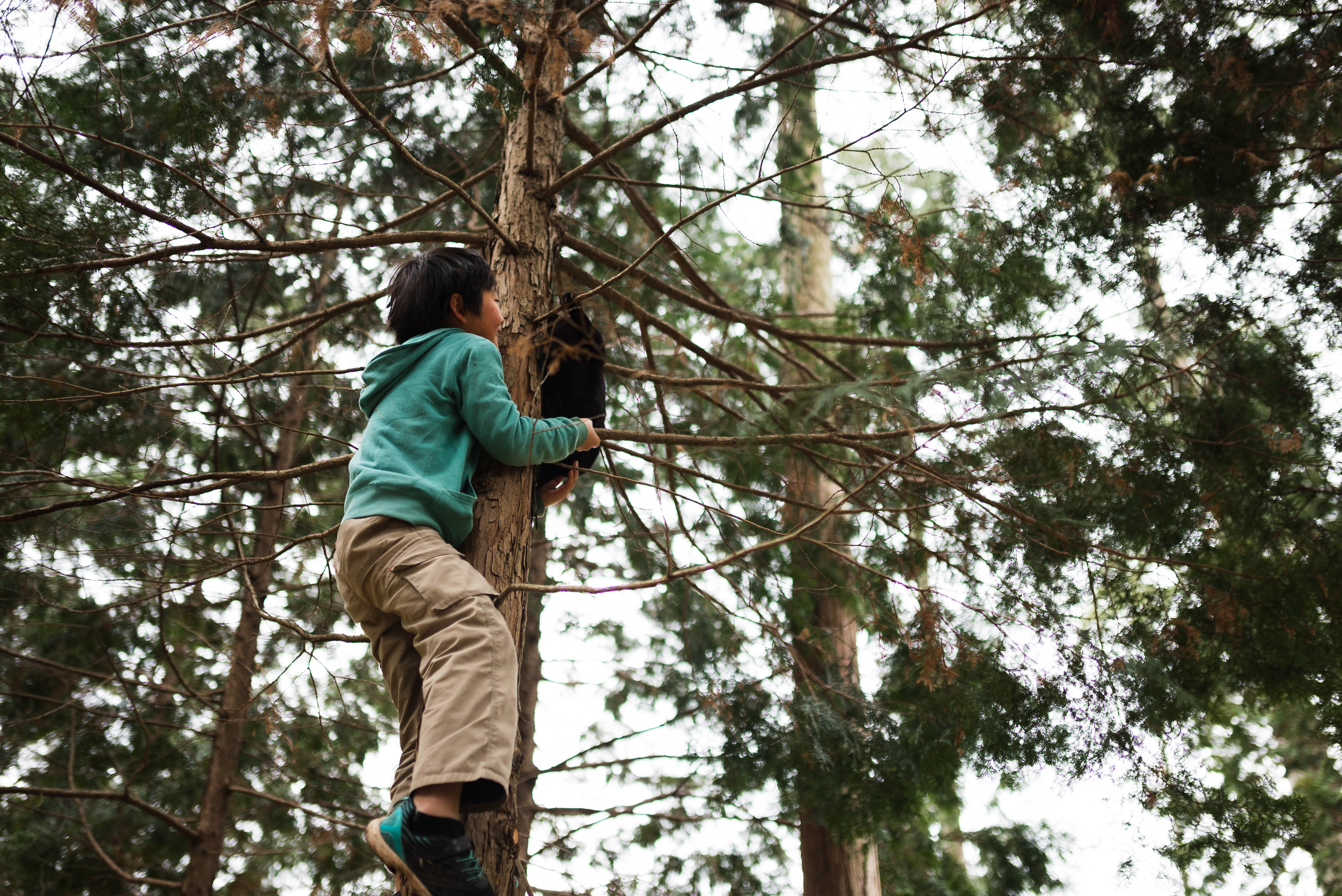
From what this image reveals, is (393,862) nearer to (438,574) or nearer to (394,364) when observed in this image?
(438,574)

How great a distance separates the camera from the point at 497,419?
2.23m

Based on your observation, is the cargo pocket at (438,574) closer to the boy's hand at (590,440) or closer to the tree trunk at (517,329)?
the tree trunk at (517,329)

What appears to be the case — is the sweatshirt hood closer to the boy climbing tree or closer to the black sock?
the boy climbing tree

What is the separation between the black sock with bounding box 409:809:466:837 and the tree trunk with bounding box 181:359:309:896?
292cm

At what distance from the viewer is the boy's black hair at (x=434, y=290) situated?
247cm

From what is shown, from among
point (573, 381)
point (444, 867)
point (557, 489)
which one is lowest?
point (444, 867)

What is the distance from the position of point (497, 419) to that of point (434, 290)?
19.2 inches

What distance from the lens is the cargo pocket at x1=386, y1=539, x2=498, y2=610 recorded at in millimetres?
2008

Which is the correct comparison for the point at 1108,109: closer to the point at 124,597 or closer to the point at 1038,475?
the point at 1038,475

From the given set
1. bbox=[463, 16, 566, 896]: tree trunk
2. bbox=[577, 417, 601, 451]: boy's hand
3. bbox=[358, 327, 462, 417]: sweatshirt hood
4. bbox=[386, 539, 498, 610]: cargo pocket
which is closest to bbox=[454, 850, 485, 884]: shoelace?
bbox=[463, 16, 566, 896]: tree trunk

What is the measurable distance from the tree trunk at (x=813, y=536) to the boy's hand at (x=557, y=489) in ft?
2.85

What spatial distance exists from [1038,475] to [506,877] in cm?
238

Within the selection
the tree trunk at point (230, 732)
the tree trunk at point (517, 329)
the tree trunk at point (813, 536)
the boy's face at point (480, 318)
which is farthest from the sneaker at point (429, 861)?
the tree trunk at point (230, 732)

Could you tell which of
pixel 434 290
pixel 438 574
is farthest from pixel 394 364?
pixel 438 574
